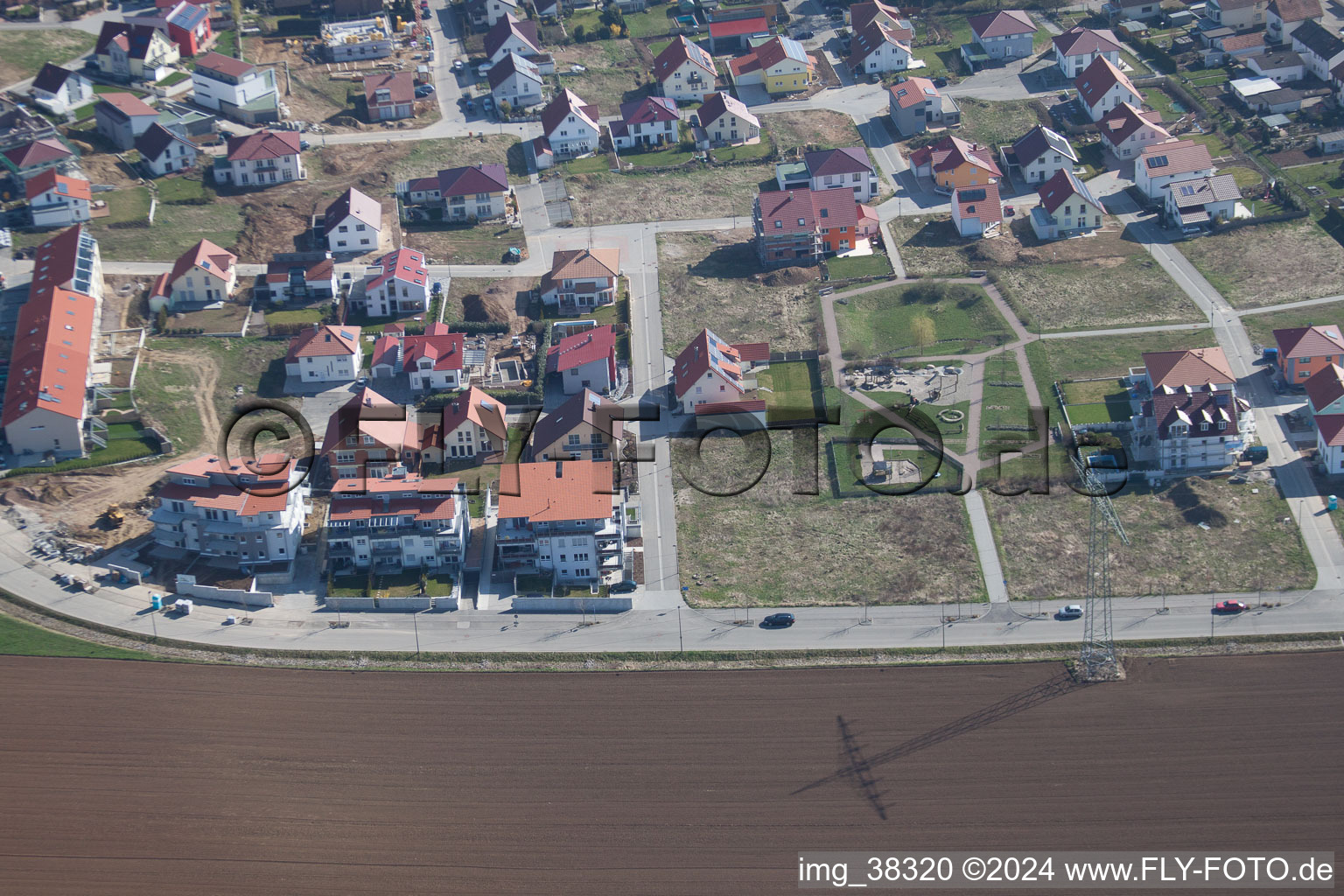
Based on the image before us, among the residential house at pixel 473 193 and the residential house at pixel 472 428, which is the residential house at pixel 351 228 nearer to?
the residential house at pixel 473 193

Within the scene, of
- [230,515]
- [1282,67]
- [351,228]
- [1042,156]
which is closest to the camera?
[230,515]

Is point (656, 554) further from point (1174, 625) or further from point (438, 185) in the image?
point (438, 185)

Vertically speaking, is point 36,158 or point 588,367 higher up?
point 36,158

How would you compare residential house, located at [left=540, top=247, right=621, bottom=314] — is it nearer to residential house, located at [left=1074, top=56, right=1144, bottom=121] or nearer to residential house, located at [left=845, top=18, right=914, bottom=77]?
residential house, located at [left=845, top=18, right=914, bottom=77]

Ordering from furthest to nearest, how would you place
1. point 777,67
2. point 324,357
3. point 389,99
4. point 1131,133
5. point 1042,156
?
point 777,67
point 389,99
point 1131,133
point 1042,156
point 324,357

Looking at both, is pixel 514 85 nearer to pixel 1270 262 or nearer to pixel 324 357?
pixel 324 357

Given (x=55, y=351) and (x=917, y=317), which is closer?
(x=55, y=351)

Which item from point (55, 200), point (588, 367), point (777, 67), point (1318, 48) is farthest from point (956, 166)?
point (55, 200)
